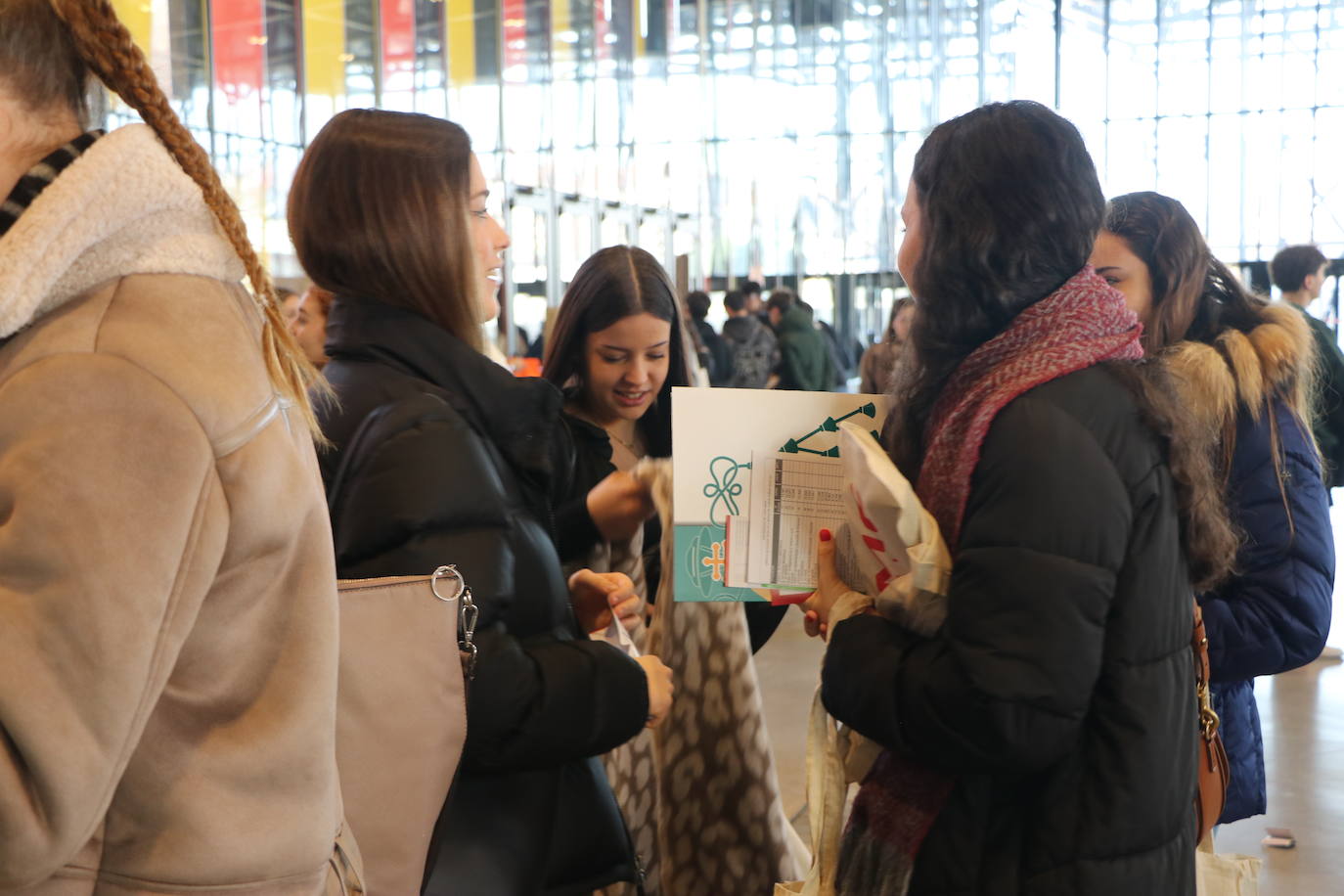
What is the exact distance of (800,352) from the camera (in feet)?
38.0

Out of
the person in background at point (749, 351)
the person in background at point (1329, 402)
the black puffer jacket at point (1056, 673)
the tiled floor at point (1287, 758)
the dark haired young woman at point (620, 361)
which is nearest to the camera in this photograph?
the black puffer jacket at point (1056, 673)

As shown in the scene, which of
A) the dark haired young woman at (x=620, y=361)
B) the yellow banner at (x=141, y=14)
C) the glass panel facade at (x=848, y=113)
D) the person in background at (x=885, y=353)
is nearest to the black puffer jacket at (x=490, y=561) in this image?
the dark haired young woman at (x=620, y=361)

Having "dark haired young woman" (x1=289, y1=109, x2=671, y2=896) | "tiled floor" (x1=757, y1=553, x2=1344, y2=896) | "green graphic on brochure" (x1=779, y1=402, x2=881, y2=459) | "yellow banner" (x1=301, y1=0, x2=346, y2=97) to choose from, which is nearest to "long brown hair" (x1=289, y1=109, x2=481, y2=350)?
"dark haired young woman" (x1=289, y1=109, x2=671, y2=896)

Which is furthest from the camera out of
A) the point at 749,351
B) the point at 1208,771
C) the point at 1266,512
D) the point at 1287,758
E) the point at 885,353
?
the point at 749,351

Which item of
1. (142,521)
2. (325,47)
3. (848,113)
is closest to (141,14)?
(325,47)

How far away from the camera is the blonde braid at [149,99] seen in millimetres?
1004

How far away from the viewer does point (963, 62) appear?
2233 centimetres

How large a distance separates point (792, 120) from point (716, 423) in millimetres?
20176

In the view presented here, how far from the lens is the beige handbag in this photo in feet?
4.42

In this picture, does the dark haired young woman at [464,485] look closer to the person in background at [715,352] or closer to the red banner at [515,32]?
the person in background at [715,352]

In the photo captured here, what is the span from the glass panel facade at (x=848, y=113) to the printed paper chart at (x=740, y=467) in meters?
13.3

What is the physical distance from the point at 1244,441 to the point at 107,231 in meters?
1.98

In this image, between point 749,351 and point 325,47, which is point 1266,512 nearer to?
point 749,351

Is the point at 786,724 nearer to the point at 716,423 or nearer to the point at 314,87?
the point at 716,423
